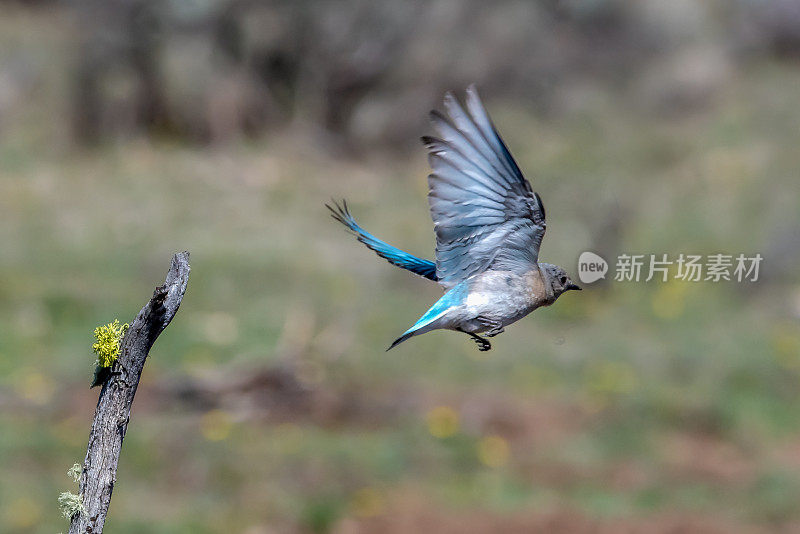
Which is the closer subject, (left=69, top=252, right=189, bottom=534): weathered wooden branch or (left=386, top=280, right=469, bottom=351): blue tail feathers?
(left=69, top=252, right=189, bottom=534): weathered wooden branch

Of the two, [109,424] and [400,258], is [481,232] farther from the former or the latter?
[109,424]

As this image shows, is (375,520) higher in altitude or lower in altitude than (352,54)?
lower

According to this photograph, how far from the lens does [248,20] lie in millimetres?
18859

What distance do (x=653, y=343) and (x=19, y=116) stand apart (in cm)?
986

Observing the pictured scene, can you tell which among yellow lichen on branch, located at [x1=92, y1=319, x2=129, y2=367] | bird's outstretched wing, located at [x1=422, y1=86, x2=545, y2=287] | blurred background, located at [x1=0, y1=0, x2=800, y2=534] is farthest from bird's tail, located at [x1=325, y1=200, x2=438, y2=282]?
blurred background, located at [x1=0, y1=0, x2=800, y2=534]

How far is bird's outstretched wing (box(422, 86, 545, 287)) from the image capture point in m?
4.01

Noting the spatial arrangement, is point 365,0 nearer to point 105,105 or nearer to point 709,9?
point 105,105

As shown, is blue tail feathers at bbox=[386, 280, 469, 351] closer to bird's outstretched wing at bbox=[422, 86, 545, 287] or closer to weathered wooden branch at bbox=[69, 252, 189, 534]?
bird's outstretched wing at bbox=[422, 86, 545, 287]

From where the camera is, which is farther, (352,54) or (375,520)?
(352,54)

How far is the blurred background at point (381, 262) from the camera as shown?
435 inches

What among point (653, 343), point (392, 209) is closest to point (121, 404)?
point (653, 343)

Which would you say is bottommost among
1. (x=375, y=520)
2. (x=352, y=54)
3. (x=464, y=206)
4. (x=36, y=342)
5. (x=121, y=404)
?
(x=121, y=404)

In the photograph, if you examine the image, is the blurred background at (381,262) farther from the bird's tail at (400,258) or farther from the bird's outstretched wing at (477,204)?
the bird's outstretched wing at (477,204)

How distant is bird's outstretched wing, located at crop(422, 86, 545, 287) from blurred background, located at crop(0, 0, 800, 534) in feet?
20.2
